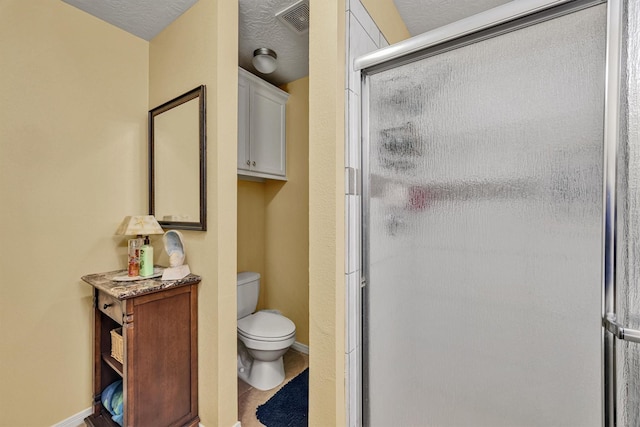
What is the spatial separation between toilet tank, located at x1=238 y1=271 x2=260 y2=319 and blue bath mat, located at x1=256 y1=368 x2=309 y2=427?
2.02ft

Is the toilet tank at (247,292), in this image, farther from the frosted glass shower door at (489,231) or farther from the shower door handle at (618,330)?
the shower door handle at (618,330)

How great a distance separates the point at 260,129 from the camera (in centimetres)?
226

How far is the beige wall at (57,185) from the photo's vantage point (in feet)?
4.64

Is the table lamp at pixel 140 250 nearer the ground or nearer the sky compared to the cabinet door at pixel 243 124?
nearer the ground

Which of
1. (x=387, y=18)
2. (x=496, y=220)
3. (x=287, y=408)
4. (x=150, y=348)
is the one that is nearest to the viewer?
(x=496, y=220)

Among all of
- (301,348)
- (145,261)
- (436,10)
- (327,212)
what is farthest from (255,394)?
(436,10)

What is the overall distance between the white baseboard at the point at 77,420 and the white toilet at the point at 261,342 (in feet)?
2.90

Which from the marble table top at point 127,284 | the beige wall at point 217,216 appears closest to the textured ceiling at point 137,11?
the beige wall at point 217,216

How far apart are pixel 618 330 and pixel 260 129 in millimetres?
2189

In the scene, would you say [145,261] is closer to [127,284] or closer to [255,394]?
[127,284]

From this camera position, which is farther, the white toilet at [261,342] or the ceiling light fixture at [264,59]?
the ceiling light fixture at [264,59]

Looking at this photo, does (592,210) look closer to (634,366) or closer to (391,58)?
(634,366)

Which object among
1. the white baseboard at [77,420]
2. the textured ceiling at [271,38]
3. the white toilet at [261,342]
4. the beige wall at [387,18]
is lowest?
the white baseboard at [77,420]

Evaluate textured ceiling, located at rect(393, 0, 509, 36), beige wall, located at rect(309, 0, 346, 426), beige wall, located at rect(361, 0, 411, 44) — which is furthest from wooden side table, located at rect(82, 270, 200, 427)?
textured ceiling, located at rect(393, 0, 509, 36)
